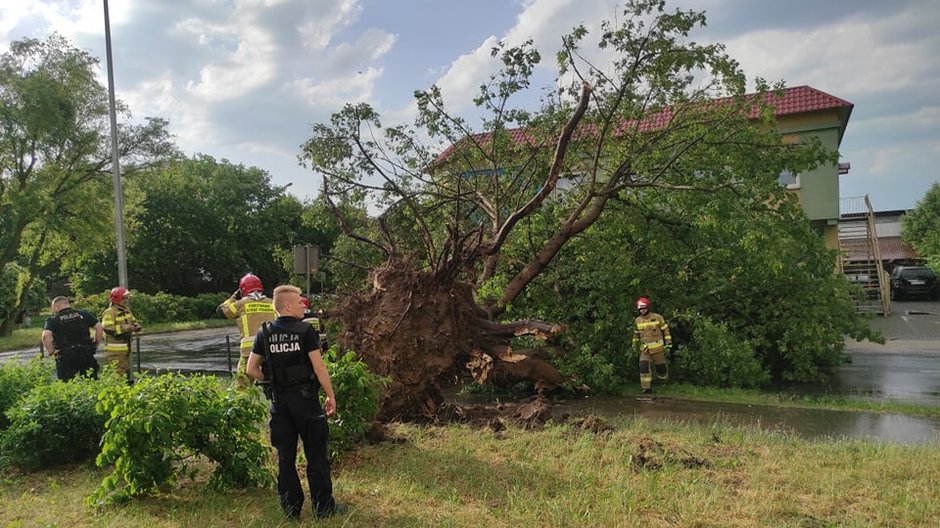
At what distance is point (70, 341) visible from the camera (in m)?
Answer: 7.55

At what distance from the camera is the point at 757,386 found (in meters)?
10.0

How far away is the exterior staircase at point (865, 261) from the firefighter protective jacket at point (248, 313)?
17.1 metres

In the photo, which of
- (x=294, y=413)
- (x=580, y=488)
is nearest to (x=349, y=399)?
(x=294, y=413)

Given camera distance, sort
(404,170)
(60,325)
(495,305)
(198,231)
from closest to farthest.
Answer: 1. (60,325)
2. (495,305)
3. (404,170)
4. (198,231)

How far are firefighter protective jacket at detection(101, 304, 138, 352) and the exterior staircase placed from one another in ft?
59.4

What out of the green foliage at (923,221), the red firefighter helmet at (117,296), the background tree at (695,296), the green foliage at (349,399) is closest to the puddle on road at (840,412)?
the background tree at (695,296)

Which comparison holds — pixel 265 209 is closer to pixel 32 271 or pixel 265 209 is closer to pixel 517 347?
pixel 32 271

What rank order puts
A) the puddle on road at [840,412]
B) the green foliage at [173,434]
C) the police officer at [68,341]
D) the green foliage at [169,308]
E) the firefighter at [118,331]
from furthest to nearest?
the green foliage at [169,308] < the firefighter at [118,331] < the police officer at [68,341] < the puddle on road at [840,412] < the green foliage at [173,434]

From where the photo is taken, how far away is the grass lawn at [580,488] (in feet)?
13.5

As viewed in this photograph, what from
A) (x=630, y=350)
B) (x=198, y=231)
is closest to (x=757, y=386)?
(x=630, y=350)

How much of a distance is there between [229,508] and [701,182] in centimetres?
843

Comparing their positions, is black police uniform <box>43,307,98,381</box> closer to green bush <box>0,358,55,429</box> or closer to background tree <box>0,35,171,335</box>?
green bush <box>0,358,55,429</box>

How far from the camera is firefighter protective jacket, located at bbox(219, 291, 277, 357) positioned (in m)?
7.20

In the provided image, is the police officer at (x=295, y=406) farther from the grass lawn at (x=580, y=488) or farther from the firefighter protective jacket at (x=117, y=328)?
the firefighter protective jacket at (x=117, y=328)
